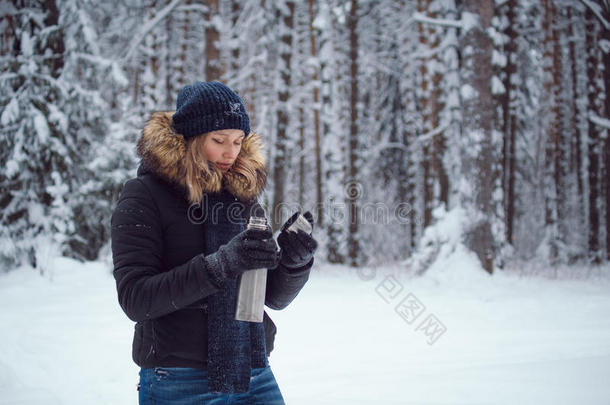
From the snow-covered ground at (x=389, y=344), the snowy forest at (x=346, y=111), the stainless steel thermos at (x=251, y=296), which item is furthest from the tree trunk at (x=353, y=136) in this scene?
the stainless steel thermos at (x=251, y=296)

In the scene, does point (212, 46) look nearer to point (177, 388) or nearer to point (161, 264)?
point (161, 264)

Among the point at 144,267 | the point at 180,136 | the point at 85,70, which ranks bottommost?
the point at 144,267

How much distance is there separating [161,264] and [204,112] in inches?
27.5

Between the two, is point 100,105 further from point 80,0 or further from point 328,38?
point 328,38

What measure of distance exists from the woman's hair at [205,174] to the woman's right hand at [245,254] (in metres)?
0.33

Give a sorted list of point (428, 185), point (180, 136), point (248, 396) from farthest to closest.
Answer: point (428, 185), point (180, 136), point (248, 396)

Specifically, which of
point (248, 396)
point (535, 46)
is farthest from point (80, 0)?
point (535, 46)

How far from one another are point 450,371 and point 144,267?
12.1ft

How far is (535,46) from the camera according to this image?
682 inches

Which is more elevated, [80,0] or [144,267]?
[80,0]

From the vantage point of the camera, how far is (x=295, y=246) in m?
1.88

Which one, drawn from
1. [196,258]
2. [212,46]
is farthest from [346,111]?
[196,258]

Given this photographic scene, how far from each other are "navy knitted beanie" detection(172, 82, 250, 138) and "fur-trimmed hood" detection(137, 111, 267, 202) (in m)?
0.06

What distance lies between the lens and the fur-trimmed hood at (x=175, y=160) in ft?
5.98
